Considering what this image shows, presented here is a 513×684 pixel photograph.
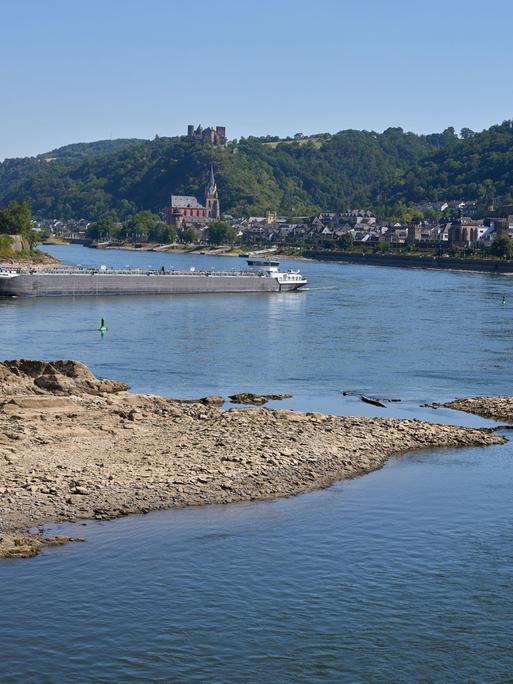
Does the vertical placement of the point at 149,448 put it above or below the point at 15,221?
Answer: below

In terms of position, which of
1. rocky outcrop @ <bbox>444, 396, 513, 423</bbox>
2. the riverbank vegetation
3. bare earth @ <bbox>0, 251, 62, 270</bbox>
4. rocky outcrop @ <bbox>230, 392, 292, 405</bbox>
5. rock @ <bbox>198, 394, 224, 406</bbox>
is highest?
the riverbank vegetation

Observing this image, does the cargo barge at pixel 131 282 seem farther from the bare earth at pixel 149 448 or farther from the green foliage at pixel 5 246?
the bare earth at pixel 149 448

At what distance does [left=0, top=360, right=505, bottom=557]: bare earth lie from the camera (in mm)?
23234

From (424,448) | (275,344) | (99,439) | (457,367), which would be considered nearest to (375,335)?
(275,344)

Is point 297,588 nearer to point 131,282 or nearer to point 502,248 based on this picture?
point 131,282

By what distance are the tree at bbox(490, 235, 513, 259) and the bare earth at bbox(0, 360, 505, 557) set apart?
140550 millimetres

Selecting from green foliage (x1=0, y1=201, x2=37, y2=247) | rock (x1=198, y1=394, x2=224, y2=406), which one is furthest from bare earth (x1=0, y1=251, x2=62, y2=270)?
rock (x1=198, y1=394, x2=224, y2=406)

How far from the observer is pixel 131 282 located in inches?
3836

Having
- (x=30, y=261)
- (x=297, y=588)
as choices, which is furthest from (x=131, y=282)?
(x=297, y=588)

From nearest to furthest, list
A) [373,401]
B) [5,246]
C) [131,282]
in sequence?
1. [373,401]
2. [131,282]
3. [5,246]

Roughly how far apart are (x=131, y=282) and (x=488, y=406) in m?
63.2

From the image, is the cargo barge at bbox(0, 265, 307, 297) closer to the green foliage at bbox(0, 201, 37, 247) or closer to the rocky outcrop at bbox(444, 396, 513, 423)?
the green foliage at bbox(0, 201, 37, 247)

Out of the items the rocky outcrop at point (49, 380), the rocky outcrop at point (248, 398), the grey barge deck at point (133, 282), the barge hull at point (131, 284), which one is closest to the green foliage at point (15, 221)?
the grey barge deck at point (133, 282)

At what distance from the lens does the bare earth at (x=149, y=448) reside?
23.2 m
